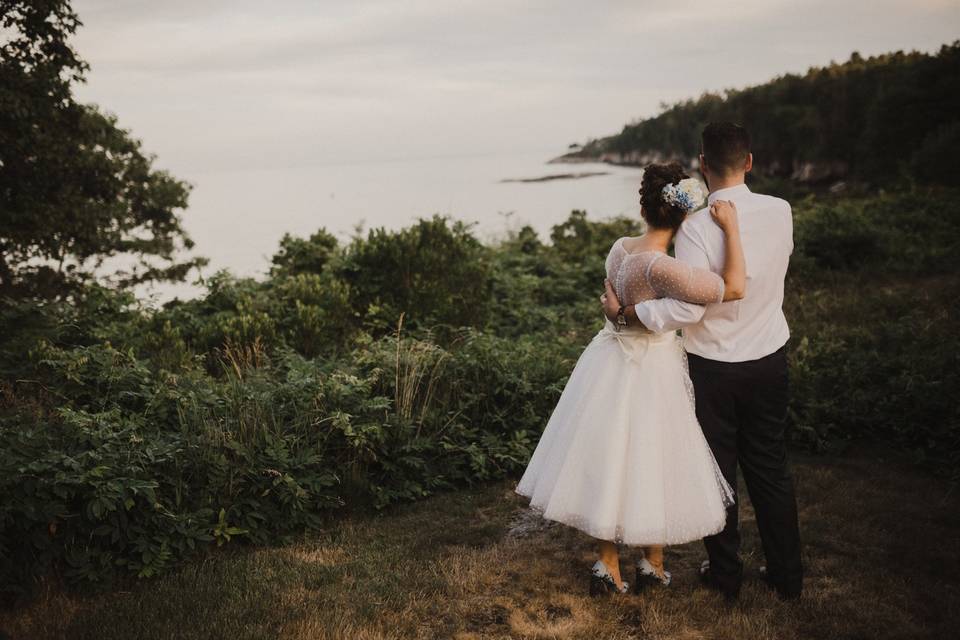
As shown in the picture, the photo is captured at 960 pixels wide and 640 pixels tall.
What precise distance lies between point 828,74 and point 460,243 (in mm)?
44166

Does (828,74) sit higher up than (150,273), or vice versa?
(828,74)

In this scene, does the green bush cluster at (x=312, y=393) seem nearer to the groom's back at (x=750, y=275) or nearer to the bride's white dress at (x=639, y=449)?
the bride's white dress at (x=639, y=449)

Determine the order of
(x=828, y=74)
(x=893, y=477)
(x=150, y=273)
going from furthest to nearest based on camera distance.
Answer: (x=828, y=74) < (x=150, y=273) < (x=893, y=477)

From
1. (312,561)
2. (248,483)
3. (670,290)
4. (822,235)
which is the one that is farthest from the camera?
(822,235)

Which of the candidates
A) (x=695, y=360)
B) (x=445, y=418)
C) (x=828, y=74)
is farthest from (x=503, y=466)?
(x=828, y=74)

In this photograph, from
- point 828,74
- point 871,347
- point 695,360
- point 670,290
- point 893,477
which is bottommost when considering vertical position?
point 893,477

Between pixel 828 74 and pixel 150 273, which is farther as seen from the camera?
pixel 828 74

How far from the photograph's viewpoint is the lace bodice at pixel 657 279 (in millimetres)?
3186

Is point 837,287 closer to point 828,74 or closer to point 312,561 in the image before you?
point 312,561

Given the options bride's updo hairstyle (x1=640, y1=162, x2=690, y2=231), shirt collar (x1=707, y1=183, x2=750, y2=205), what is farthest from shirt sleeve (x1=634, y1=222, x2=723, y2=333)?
shirt collar (x1=707, y1=183, x2=750, y2=205)

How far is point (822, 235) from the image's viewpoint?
Answer: 40.8ft

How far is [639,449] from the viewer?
339 centimetres

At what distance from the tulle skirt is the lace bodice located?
0.22 m

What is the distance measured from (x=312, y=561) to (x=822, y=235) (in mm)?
11440
